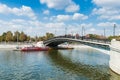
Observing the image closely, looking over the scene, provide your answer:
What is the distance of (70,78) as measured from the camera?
37031 millimetres

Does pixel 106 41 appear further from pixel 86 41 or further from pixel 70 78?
pixel 70 78

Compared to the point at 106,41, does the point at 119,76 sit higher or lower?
lower

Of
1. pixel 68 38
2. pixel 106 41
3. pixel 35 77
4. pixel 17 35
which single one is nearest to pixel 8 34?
pixel 17 35

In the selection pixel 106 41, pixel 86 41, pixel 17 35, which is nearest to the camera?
pixel 106 41

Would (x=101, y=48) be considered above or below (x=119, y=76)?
above

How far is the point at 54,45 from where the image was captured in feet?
412

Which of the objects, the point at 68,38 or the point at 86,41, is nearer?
the point at 86,41

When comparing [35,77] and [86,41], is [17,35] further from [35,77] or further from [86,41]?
[35,77]

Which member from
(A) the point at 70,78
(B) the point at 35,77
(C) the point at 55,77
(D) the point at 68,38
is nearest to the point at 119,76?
(A) the point at 70,78

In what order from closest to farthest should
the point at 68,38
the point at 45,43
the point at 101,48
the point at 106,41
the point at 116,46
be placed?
the point at 116,46
the point at 106,41
the point at 101,48
the point at 68,38
the point at 45,43

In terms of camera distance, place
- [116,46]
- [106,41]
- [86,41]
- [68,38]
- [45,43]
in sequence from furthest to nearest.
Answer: [45,43] → [68,38] → [86,41] → [106,41] → [116,46]

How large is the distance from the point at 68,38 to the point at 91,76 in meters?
52.3

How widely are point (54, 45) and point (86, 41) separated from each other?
58295 millimetres

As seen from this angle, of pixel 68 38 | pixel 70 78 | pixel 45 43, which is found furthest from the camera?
pixel 45 43
